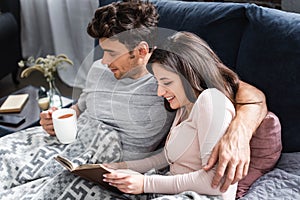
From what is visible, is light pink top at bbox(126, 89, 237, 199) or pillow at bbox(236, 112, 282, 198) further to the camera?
pillow at bbox(236, 112, 282, 198)

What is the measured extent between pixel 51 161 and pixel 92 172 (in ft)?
0.98

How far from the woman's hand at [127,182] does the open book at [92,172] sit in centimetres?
3

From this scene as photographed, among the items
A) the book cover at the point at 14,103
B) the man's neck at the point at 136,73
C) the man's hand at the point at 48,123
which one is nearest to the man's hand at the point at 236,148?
the man's neck at the point at 136,73

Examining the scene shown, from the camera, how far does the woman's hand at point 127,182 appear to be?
1149 mm

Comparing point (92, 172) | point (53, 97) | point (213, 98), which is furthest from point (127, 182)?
point (53, 97)

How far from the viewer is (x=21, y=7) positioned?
133 inches

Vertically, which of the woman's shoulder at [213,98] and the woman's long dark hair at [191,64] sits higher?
the woman's long dark hair at [191,64]

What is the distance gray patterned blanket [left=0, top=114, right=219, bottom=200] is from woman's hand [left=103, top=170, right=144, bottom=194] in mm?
74

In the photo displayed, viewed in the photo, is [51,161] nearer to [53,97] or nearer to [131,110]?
[131,110]

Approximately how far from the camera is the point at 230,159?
3.59 feet

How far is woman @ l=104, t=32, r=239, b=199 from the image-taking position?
1.10 meters

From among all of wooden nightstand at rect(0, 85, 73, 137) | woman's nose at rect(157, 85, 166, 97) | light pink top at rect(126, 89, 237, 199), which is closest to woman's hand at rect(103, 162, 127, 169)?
light pink top at rect(126, 89, 237, 199)

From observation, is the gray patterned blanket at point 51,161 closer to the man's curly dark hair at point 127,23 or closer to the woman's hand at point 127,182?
the woman's hand at point 127,182

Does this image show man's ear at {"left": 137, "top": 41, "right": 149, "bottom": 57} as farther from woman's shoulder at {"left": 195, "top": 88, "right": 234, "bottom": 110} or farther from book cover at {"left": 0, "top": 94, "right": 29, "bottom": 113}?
book cover at {"left": 0, "top": 94, "right": 29, "bottom": 113}
